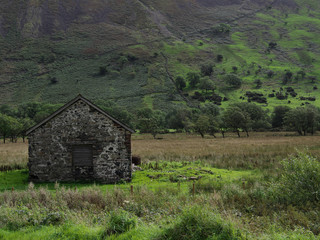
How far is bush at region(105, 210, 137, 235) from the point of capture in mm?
10000

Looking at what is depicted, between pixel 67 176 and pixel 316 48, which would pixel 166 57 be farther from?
pixel 67 176

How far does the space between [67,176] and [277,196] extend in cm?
1575

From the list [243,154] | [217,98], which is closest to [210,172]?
[243,154]

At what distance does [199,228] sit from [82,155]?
1538 centimetres

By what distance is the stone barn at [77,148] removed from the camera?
2267 cm

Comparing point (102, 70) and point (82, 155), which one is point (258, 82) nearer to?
point (102, 70)

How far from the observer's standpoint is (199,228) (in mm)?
9367

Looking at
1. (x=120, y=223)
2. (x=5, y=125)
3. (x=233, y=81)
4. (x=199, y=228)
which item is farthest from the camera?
(x=233, y=81)

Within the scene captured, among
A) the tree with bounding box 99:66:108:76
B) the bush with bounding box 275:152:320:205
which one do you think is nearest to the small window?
the bush with bounding box 275:152:320:205

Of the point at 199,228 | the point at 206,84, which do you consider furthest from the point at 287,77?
the point at 199,228

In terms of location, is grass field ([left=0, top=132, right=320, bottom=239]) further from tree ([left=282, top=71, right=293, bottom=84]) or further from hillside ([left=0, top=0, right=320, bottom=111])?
tree ([left=282, top=71, right=293, bottom=84])

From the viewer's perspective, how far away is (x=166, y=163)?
27.6 m

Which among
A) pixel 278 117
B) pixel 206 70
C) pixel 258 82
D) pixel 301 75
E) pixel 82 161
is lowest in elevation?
pixel 82 161

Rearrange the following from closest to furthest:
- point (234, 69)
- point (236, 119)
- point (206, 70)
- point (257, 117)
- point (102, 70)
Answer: point (236, 119), point (257, 117), point (102, 70), point (206, 70), point (234, 69)
